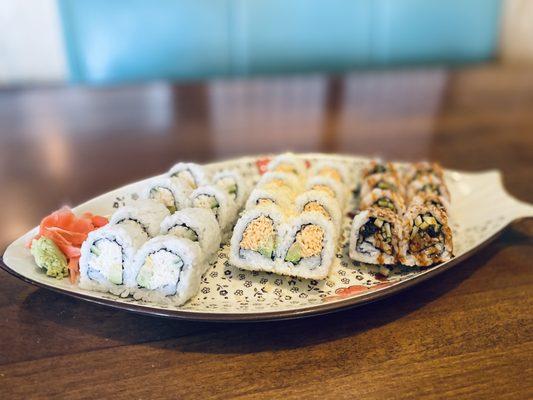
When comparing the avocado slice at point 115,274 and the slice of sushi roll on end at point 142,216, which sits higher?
the slice of sushi roll on end at point 142,216

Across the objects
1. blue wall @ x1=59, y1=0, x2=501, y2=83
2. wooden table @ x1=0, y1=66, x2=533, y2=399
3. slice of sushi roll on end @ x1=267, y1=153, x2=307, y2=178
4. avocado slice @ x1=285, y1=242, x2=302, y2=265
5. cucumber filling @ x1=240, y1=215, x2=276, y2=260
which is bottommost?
wooden table @ x1=0, y1=66, x2=533, y2=399

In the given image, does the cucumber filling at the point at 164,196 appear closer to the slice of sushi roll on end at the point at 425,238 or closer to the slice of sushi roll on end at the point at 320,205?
the slice of sushi roll on end at the point at 320,205

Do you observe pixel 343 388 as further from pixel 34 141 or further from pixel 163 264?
pixel 34 141

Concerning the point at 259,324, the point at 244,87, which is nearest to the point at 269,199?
the point at 259,324

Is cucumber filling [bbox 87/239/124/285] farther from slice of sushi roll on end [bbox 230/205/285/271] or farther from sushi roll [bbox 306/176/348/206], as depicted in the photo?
sushi roll [bbox 306/176/348/206]

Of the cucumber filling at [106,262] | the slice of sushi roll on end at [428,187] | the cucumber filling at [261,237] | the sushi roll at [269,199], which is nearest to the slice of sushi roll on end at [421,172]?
the slice of sushi roll on end at [428,187]

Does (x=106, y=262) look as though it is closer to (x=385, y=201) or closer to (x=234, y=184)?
(x=234, y=184)

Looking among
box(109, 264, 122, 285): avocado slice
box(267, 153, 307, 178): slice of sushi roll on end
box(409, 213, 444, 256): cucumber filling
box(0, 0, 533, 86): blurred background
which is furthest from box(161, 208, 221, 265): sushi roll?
box(0, 0, 533, 86): blurred background
